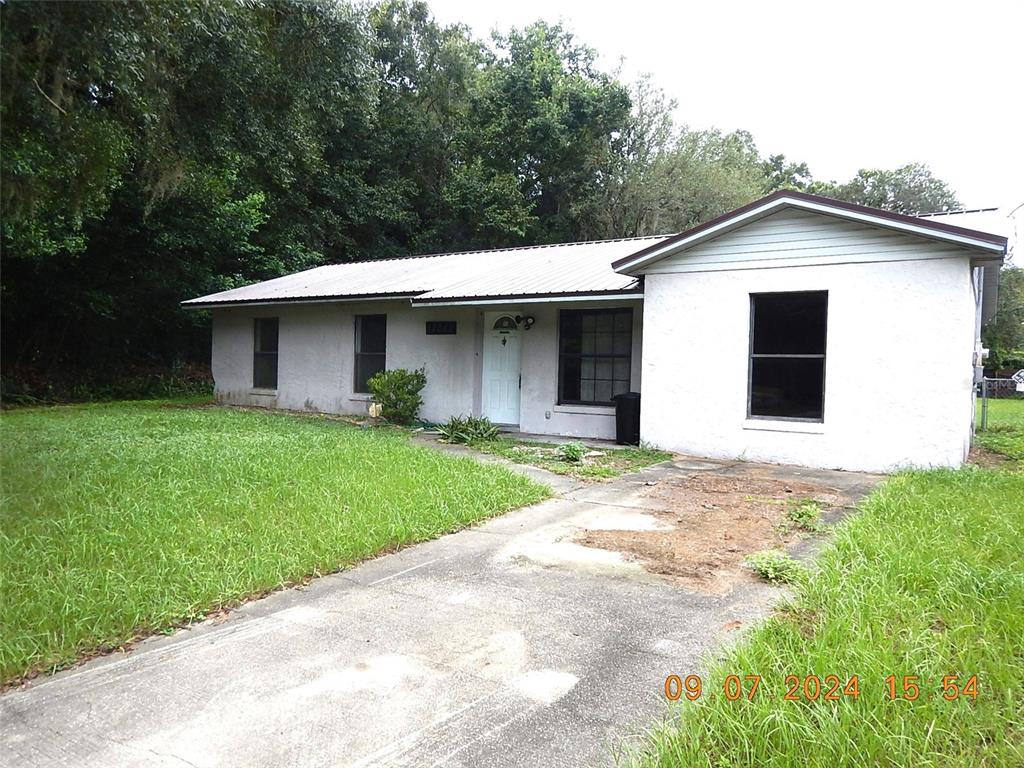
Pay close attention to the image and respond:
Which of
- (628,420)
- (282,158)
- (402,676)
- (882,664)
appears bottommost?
(402,676)

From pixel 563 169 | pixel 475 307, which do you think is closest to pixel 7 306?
pixel 475 307

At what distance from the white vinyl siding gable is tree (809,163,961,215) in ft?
105

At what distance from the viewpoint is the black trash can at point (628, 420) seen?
431 inches

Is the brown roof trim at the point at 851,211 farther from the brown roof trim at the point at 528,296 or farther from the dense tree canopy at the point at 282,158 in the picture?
the dense tree canopy at the point at 282,158

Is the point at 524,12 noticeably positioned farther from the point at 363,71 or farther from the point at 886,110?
the point at 363,71

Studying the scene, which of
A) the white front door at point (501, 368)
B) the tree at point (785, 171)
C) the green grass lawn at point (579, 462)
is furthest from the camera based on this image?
the tree at point (785, 171)

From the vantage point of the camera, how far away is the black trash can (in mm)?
10953

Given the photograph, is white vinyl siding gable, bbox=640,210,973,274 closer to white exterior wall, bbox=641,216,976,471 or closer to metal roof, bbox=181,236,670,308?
white exterior wall, bbox=641,216,976,471

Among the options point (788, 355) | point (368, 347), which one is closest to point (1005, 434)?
point (788, 355)

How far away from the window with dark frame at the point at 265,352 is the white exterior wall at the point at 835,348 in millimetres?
10149

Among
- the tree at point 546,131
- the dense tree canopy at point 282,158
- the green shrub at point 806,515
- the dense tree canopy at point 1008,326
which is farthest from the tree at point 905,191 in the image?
the green shrub at point 806,515

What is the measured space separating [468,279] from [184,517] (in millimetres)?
9095

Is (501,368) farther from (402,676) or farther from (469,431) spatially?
(402,676)

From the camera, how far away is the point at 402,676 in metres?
3.21
